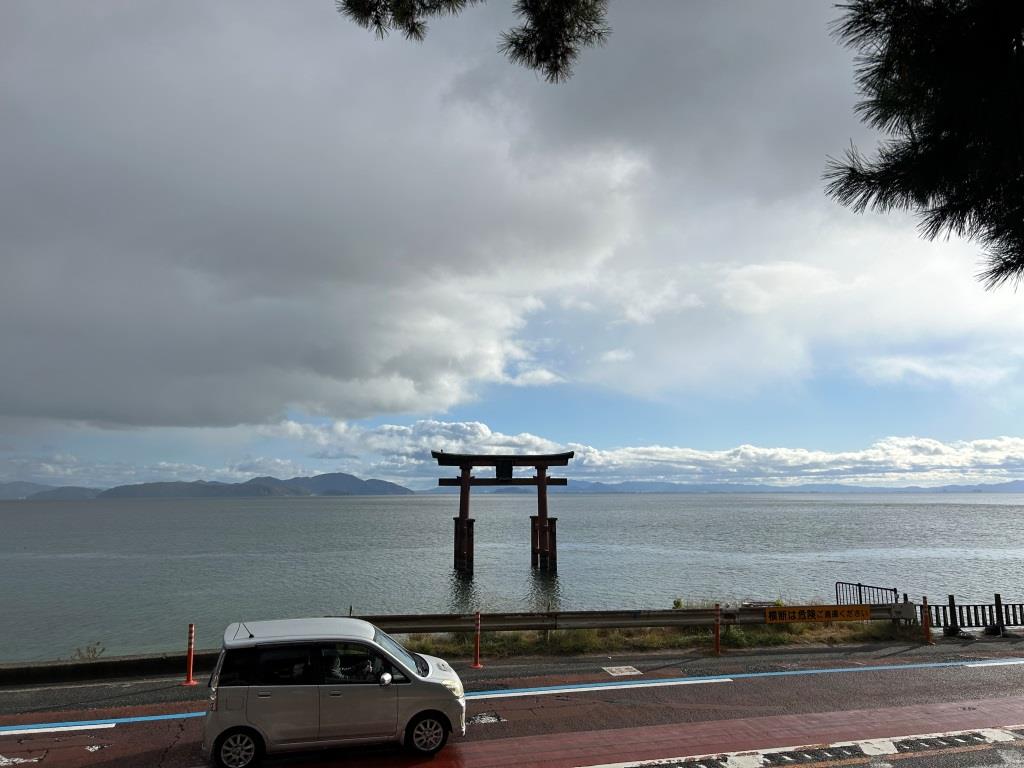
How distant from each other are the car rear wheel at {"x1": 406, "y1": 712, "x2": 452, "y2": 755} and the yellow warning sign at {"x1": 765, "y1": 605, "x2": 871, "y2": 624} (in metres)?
10.0

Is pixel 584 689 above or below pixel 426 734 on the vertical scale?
below

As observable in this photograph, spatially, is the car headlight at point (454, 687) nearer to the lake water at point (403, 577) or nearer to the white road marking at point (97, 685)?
the white road marking at point (97, 685)

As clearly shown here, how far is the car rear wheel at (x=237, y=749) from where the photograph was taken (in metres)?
7.92

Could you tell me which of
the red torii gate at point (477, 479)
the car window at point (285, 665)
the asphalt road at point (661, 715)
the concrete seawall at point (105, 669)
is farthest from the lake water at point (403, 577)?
the car window at point (285, 665)

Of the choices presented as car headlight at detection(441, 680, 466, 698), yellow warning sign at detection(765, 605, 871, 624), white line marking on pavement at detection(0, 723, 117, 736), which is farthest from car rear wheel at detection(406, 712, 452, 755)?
yellow warning sign at detection(765, 605, 871, 624)

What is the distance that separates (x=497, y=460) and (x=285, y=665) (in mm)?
32642

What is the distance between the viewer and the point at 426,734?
850cm

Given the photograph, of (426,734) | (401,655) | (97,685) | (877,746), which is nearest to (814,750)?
(877,746)

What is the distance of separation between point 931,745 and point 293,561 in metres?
52.0

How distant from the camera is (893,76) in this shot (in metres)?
5.75

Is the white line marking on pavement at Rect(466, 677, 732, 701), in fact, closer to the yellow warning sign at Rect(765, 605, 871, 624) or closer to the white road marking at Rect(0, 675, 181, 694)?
the yellow warning sign at Rect(765, 605, 871, 624)

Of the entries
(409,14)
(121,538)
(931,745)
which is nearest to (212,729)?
(409,14)

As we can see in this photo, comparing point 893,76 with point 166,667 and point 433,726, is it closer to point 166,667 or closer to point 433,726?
point 433,726

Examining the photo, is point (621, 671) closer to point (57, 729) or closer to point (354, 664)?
point (354, 664)
